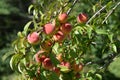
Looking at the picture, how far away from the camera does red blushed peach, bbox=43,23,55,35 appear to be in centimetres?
145

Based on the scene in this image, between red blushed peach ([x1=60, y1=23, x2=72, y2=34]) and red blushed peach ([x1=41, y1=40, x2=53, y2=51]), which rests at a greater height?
red blushed peach ([x1=60, y1=23, x2=72, y2=34])

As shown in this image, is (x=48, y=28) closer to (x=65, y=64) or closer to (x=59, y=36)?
(x=59, y=36)

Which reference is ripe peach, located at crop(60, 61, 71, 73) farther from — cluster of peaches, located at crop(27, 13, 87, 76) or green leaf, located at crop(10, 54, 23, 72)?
green leaf, located at crop(10, 54, 23, 72)

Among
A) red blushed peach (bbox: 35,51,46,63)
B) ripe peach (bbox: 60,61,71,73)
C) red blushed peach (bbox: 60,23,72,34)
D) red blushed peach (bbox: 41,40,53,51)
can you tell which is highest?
red blushed peach (bbox: 60,23,72,34)

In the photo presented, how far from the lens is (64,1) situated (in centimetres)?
175

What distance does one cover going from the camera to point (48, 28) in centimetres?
145

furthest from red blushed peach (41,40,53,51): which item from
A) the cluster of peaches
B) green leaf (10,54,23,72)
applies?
green leaf (10,54,23,72)

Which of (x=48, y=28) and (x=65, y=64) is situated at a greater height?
(x=48, y=28)

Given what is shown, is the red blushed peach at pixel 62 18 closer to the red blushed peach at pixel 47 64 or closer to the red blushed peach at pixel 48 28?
the red blushed peach at pixel 48 28

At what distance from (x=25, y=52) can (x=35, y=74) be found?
0.39ft

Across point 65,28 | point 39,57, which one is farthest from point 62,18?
point 39,57

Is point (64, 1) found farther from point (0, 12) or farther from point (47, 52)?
point (0, 12)

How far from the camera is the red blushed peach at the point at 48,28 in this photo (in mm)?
1453

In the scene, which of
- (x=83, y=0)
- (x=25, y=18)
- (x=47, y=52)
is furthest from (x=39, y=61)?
(x=25, y=18)
